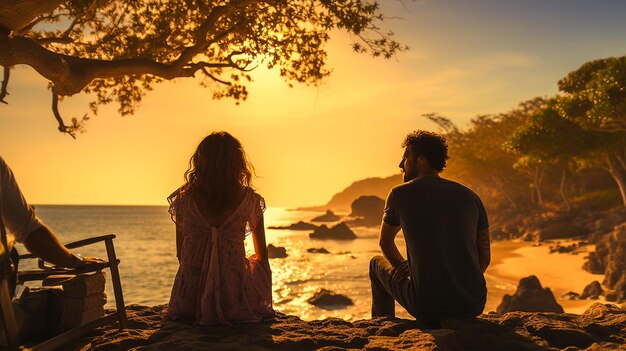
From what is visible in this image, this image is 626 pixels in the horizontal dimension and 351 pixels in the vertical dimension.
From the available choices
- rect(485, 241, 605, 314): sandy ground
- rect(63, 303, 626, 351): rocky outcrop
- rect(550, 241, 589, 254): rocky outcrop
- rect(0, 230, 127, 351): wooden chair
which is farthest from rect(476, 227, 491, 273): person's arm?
rect(550, 241, 589, 254): rocky outcrop

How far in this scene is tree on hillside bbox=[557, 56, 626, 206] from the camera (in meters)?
22.0

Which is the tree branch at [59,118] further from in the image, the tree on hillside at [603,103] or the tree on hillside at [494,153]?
the tree on hillside at [494,153]

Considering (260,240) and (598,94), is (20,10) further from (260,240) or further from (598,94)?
(598,94)

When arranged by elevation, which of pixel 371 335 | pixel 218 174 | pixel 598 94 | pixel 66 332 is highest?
pixel 598 94

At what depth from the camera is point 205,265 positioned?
4648mm

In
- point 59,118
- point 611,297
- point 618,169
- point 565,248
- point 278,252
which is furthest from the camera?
point 278,252

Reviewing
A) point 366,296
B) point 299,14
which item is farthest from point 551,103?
point 299,14

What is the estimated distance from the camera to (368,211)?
10225 cm

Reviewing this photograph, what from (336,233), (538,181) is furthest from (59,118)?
(336,233)

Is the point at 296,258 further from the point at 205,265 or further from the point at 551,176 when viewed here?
the point at 205,265

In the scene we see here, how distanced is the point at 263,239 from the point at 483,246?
1.97 meters

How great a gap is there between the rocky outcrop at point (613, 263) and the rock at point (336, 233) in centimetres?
4137

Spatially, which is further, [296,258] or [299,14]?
[296,258]

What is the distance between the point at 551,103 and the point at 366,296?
55.1 feet
